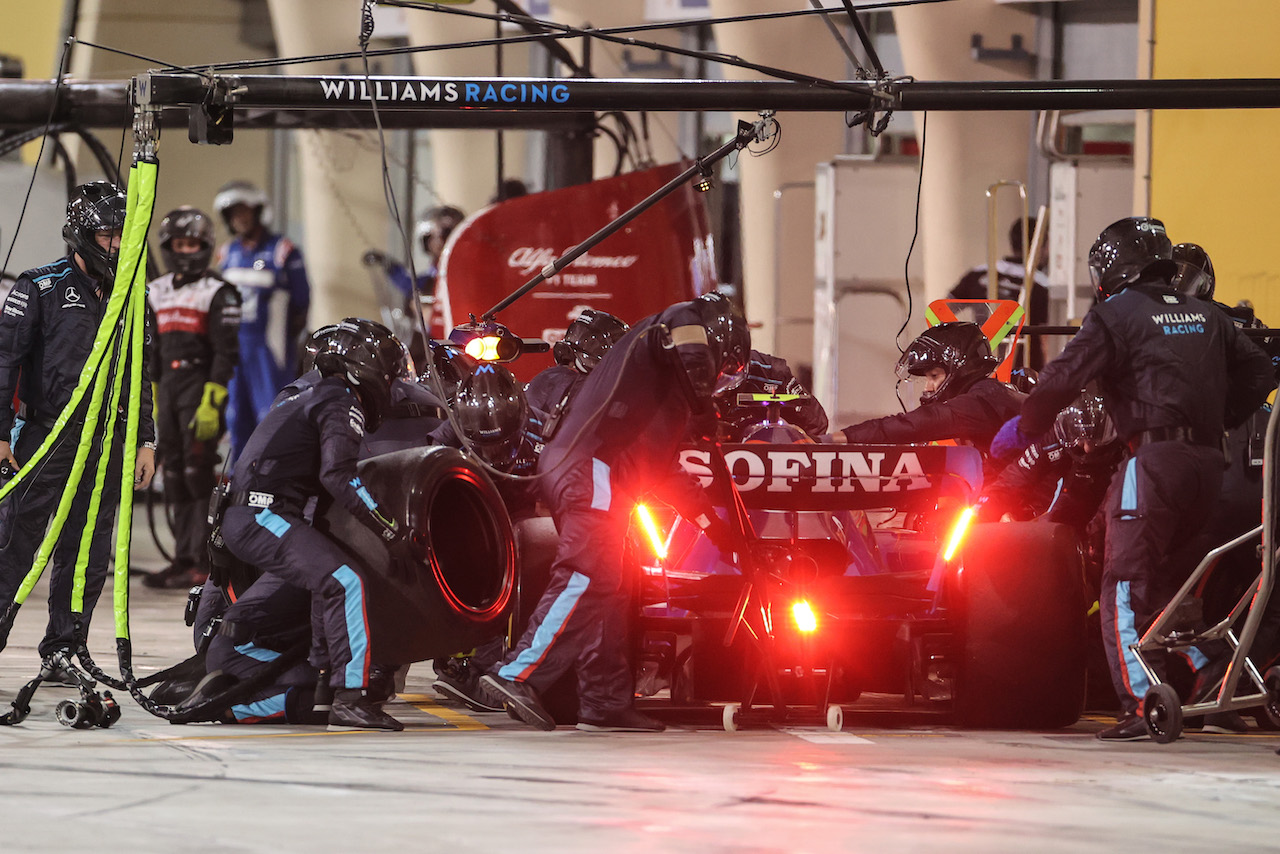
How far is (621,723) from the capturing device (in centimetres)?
690

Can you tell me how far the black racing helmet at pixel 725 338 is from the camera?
7.06m

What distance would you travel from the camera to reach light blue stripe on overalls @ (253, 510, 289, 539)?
7.04m

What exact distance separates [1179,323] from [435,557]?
3017 mm

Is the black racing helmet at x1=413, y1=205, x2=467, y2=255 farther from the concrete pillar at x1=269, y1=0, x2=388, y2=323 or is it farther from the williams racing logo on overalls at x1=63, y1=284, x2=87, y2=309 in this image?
the williams racing logo on overalls at x1=63, y1=284, x2=87, y2=309

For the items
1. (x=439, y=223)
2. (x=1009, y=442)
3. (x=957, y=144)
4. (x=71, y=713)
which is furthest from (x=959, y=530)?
(x=439, y=223)

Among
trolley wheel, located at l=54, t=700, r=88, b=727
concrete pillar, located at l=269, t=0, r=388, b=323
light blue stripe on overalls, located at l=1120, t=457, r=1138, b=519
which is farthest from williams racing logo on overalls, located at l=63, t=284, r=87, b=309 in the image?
concrete pillar, located at l=269, t=0, r=388, b=323

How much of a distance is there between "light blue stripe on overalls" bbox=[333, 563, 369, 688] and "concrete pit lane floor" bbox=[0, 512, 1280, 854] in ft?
0.90

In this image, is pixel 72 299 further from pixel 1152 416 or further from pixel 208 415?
pixel 1152 416

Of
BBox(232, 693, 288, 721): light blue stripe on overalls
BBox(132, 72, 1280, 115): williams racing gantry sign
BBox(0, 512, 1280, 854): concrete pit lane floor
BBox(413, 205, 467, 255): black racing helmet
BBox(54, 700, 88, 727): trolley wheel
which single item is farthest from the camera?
BBox(413, 205, 467, 255): black racing helmet

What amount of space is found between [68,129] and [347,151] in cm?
786

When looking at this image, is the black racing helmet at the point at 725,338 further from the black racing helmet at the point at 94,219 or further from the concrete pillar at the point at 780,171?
the concrete pillar at the point at 780,171

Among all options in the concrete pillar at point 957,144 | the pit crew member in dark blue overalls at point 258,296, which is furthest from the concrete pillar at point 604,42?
the pit crew member in dark blue overalls at point 258,296

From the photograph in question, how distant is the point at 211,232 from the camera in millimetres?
12469

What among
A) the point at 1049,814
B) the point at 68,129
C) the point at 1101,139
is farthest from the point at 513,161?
the point at 1049,814
